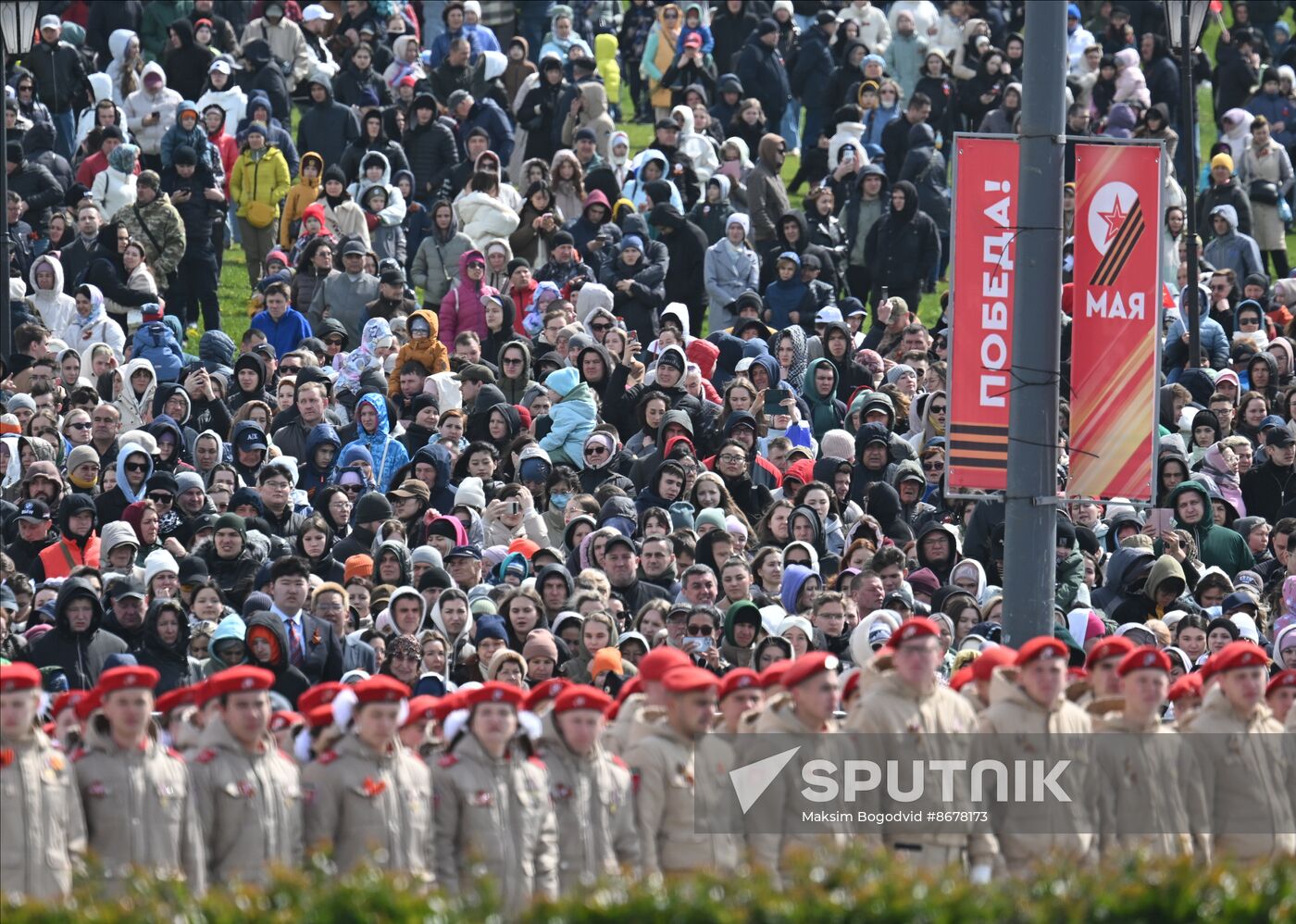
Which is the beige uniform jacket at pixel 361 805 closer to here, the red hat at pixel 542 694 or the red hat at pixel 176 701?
the red hat at pixel 176 701

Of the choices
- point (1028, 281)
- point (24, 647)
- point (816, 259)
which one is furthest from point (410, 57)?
point (1028, 281)

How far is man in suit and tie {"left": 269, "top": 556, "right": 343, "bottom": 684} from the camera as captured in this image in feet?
53.5

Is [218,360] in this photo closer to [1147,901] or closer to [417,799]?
[417,799]

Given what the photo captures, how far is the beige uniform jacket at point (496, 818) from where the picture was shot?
12.8 meters

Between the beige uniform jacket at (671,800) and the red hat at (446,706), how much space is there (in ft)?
2.89

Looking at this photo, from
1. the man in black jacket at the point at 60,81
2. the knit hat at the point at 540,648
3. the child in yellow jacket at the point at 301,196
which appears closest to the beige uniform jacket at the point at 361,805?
the knit hat at the point at 540,648

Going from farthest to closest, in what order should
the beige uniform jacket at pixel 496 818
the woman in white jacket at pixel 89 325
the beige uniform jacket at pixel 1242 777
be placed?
the woman in white jacket at pixel 89 325, the beige uniform jacket at pixel 1242 777, the beige uniform jacket at pixel 496 818

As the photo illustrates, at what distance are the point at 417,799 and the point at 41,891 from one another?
1.79 meters

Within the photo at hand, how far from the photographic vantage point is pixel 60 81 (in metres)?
27.8

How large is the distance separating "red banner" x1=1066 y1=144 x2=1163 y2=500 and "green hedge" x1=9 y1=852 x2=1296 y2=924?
3.08 meters

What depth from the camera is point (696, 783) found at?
13.2 m

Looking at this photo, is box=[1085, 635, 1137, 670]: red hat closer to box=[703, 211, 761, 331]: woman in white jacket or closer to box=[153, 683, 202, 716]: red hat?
box=[153, 683, 202, 716]: red hat

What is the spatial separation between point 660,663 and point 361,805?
179 cm

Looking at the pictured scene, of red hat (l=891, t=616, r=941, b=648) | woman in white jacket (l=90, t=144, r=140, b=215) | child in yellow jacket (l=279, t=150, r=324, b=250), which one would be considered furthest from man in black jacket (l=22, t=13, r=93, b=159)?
red hat (l=891, t=616, r=941, b=648)
